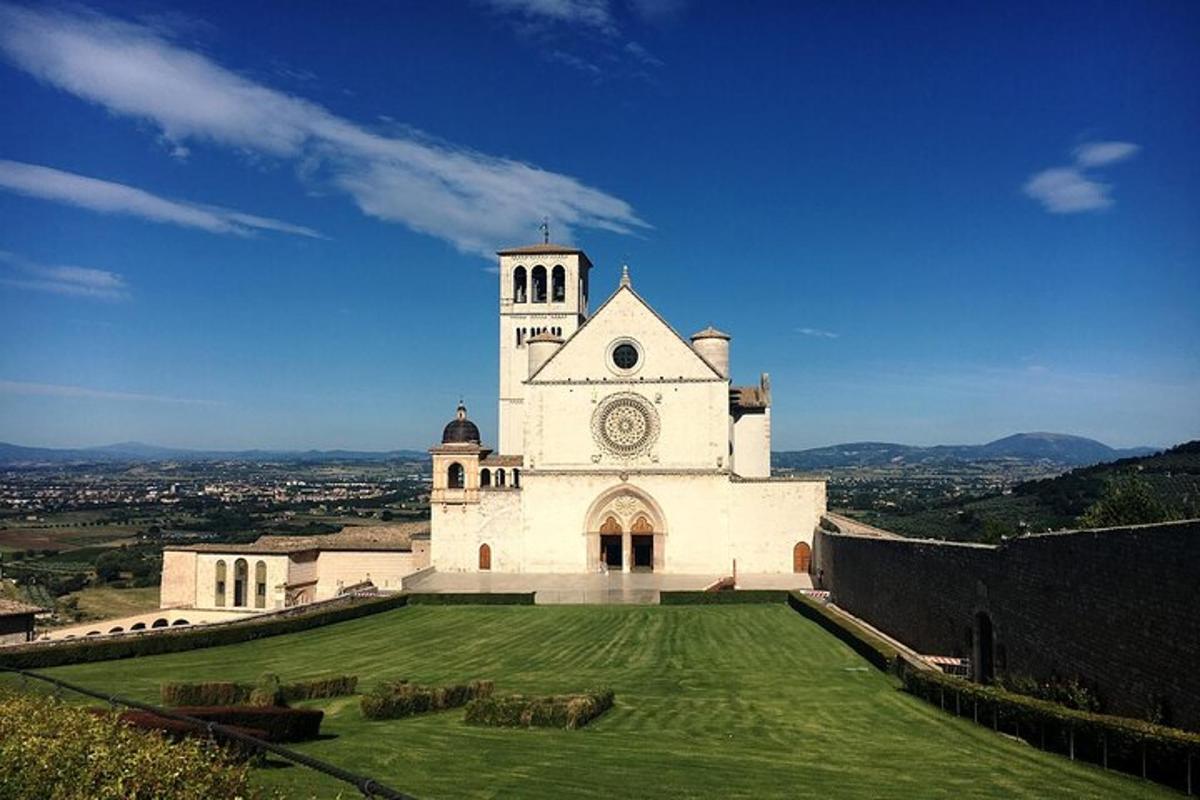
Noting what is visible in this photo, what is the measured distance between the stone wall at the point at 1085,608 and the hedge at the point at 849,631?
1.34 meters

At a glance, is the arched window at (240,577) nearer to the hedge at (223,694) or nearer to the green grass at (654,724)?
the green grass at (654,724)

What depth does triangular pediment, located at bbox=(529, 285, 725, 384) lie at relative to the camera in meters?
49.1

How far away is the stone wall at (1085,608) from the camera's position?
43.1 feet

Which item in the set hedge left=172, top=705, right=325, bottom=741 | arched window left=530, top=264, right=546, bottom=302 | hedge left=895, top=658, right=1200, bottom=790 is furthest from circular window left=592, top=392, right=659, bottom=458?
hedge left=172, top=705, right=325, bottom=741

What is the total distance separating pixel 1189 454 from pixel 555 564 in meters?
108

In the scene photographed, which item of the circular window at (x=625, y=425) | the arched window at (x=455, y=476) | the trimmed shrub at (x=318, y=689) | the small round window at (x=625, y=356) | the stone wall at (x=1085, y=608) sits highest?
the small round window at (x=625, y=356)

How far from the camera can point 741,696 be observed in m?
20.4

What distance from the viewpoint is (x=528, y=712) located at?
650 inches

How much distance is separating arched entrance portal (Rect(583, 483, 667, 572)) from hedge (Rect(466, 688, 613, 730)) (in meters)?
31.8

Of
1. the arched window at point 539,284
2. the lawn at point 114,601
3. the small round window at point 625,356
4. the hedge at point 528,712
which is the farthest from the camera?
the arched window at point 539,284

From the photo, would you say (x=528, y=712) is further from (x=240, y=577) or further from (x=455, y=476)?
(x=455, y=476)

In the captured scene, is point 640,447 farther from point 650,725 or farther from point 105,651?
point 650,725

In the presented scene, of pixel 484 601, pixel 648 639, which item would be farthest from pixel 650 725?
pixel 484 601

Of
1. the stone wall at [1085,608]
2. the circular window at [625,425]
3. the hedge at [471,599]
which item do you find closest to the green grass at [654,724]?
the stone wall at [1085,608]
